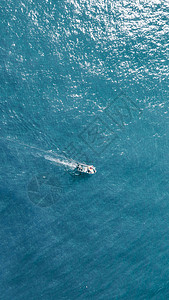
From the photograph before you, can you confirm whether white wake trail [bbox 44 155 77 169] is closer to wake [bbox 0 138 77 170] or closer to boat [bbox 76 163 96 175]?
wake [bbox 0 138 77 170]

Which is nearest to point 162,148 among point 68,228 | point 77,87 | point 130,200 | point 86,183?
point 130,200

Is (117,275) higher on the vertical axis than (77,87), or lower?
lower

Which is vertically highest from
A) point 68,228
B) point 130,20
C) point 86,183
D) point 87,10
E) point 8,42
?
point 130,20

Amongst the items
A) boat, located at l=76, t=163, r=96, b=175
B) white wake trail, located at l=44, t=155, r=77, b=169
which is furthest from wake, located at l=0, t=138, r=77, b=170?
boat, located at l=76, t=163, r=96, b=175

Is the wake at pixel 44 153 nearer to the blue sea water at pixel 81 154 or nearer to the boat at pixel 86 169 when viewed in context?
the blue sea water at pixel 81 154

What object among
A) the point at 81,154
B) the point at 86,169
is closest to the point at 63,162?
the point at 81,154

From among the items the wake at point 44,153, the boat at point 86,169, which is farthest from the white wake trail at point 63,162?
the boat at point 86,169

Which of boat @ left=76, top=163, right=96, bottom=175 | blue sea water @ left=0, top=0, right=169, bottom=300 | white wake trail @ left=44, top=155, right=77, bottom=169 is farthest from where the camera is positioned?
white wake trail @ left=44, top=155, right=77, bottom=169

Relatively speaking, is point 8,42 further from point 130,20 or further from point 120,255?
point 120,255
